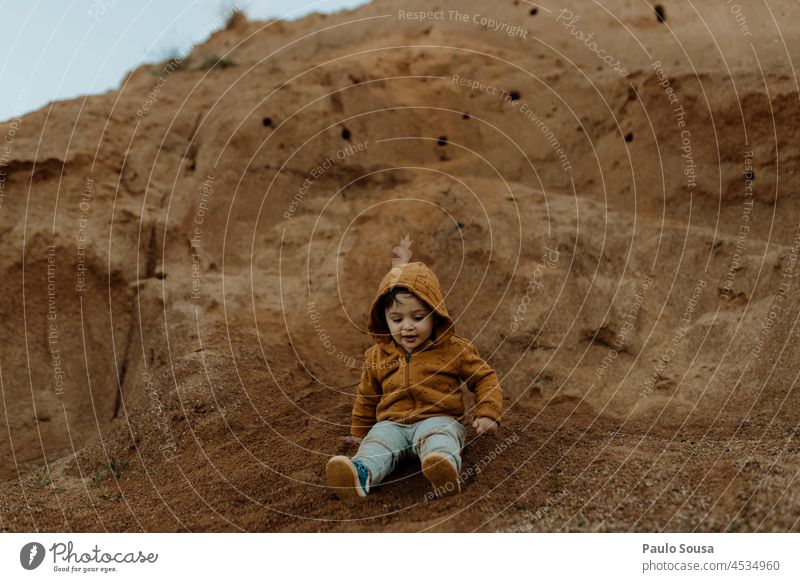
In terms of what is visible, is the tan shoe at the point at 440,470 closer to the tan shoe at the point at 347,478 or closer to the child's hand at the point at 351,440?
the tan shoe at the point at 347,478

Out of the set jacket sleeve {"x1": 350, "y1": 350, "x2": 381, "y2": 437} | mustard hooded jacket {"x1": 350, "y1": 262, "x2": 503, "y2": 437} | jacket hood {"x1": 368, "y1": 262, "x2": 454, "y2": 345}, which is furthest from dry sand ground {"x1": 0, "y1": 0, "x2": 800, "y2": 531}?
jacket hood {"x1": 368, "y1": 262, "x2": 454, "y2": 345}

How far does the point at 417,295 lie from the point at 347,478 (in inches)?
43.4

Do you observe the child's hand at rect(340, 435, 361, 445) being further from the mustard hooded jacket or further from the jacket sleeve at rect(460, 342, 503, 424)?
the jacket sleeve at rect(460, 342, 503, 424)

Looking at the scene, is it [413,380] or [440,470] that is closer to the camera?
[440,470]

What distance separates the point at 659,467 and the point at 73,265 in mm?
4794

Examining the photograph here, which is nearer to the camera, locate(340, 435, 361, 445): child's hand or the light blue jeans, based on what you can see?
the light blue jeans

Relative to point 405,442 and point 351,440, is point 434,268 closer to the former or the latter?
point 351,440

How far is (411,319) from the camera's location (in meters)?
4.00

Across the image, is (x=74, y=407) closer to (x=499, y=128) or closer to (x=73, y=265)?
(x=73, y=265)

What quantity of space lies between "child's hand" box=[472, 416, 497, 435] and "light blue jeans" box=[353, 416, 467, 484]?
4.8 inches

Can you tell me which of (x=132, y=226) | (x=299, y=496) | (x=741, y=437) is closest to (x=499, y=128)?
(x=132, y=226)

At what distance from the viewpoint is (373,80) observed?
736cm

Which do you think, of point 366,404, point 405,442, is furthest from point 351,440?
point 405,442

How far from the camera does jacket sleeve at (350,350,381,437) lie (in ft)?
13.5
